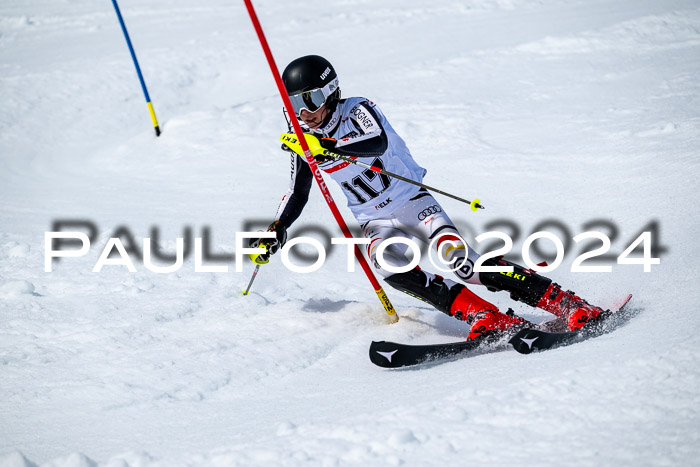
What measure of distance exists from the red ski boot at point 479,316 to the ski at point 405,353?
20 cm

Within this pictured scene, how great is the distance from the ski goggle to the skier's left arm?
211mm

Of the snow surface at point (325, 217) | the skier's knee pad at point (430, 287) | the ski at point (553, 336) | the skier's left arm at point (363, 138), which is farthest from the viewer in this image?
the skier's knee pad at point (430, 287)

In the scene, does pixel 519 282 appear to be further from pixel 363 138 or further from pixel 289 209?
pixel 289 209

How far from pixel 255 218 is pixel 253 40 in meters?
7.51

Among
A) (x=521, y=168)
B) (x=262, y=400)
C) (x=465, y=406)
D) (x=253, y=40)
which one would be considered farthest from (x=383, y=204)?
(x=253, y=40)

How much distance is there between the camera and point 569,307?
4312 mm

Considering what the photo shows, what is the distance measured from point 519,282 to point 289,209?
68.9 inches

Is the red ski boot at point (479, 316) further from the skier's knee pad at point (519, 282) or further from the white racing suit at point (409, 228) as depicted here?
the skier's knee pad at point (519, 282)

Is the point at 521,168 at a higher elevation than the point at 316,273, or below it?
higher

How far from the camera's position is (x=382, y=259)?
4605 mm

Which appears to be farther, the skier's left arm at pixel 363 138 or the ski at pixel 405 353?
the skier's left arm at pixel 363 138

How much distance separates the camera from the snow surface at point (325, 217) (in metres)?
2.99

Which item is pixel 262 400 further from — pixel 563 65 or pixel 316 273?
pixel 563 65

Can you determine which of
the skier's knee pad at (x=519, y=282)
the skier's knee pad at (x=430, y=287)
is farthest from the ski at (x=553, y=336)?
the skier's knee pad at (x=430, y=287)
